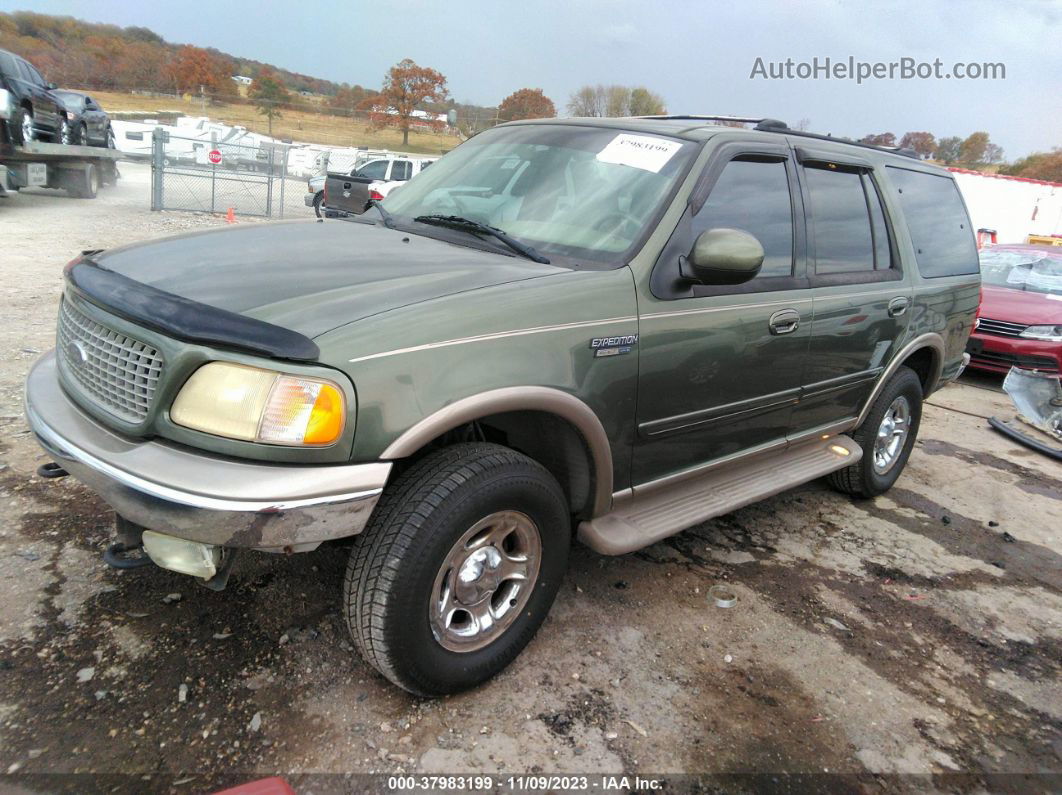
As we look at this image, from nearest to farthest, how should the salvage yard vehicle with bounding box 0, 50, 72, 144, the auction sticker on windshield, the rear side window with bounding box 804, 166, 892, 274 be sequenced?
the auction sticker on windshield < the rear side window with bounding box 804, 166, 892, 274 < the salvage yard vehicle with bounding box 0, 50, 72, 144

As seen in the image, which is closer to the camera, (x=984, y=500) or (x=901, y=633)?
(x=901, y=633)

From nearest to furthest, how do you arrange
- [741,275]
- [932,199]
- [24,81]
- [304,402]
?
1. [304,402]
2. [741,275]
3. [932,199]
4. [24,81]

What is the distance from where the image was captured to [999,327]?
7.98 m

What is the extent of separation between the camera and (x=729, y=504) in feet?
10.4

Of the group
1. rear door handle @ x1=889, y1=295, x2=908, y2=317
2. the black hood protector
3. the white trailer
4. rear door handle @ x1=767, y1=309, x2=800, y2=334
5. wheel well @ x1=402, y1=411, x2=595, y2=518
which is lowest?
wheel well @ x1=402, y1=411, x2=595, y2=518

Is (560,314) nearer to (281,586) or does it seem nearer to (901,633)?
(281,586)

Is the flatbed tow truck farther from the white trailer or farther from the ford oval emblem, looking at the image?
the white trailer

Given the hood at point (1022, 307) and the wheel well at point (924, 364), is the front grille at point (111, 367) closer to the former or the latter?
the wheel well at point (924, 364)

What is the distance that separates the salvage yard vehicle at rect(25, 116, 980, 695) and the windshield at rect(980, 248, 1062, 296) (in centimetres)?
631

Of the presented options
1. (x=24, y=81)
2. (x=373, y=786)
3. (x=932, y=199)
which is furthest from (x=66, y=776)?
(x=24, y=81)

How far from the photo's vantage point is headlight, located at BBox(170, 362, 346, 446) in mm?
1896

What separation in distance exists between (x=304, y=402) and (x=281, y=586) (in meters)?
1.29

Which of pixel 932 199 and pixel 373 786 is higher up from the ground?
pixel 932 199

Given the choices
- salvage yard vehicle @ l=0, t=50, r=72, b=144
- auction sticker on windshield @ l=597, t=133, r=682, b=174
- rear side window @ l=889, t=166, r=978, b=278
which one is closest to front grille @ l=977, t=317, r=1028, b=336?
rear side window @ l=889, t=166, r=978, b=278
